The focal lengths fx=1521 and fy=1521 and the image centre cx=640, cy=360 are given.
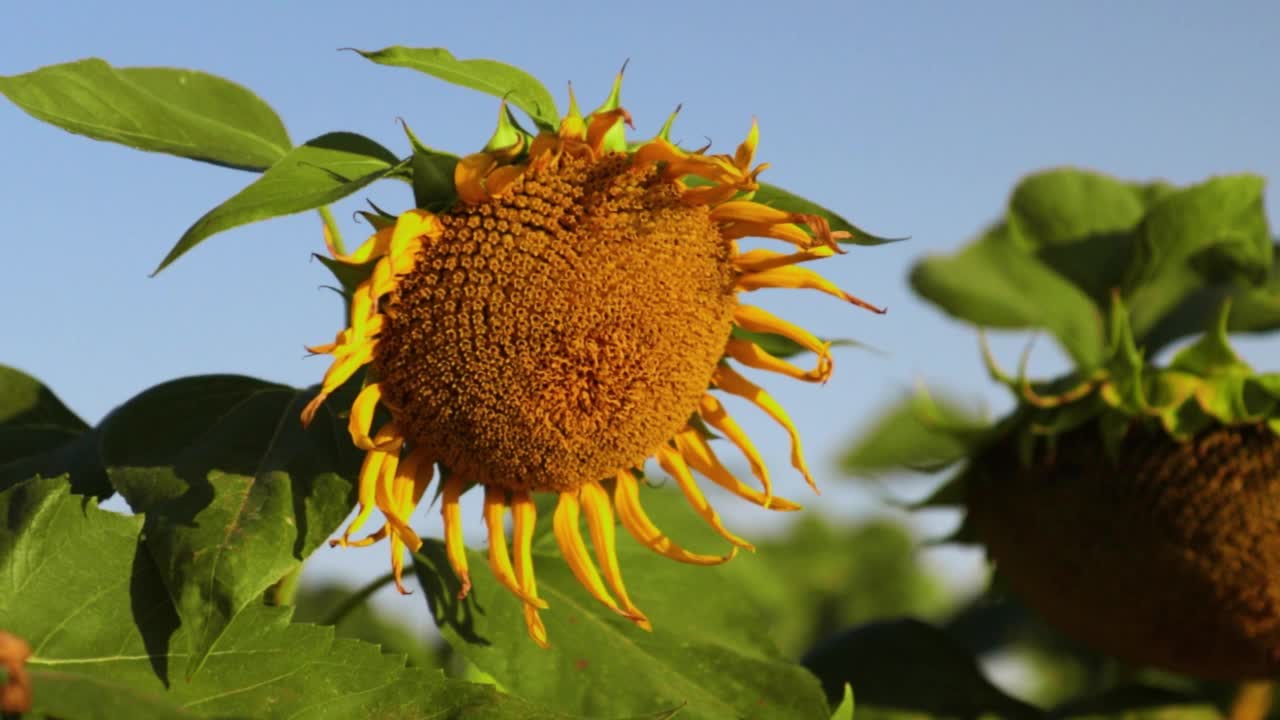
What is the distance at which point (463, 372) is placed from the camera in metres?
1.77

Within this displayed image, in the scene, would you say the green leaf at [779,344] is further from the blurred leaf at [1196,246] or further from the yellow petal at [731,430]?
the blurred leaf at [1196,246]

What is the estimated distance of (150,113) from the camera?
1983 mm

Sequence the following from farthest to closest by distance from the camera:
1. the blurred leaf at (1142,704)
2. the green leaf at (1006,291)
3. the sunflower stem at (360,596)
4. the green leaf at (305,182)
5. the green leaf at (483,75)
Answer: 1. the green leaf at (1006,291)
2. the blurred leaf at (1142,704)
3. the sunflower stem at (360,596)
4. the green leaf at (483,75)
5. the green leaf at (305,182)

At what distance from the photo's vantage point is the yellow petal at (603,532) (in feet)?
6.41

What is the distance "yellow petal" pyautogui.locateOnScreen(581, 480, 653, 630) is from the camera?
6.41 ft

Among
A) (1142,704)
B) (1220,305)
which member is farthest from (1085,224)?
(1142,704)

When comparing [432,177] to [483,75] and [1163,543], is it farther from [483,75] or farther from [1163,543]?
[1163,543]

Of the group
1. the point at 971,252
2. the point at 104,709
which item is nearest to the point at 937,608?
the point at 971,252

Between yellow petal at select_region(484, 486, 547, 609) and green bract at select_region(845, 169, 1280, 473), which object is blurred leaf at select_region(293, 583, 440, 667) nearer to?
green bract at select_region(845, 169, 1280, 473)

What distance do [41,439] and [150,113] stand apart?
0.57m

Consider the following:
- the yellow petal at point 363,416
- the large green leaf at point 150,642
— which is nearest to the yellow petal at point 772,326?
the yellow petal at point 363,416

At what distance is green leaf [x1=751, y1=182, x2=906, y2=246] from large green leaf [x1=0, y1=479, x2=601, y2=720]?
0.67m

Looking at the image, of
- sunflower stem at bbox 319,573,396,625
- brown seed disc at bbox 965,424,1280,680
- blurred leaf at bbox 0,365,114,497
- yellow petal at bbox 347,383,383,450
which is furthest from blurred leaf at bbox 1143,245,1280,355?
blurred leaf at bbox 0,365,114,497

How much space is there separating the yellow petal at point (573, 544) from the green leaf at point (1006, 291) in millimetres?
1945
